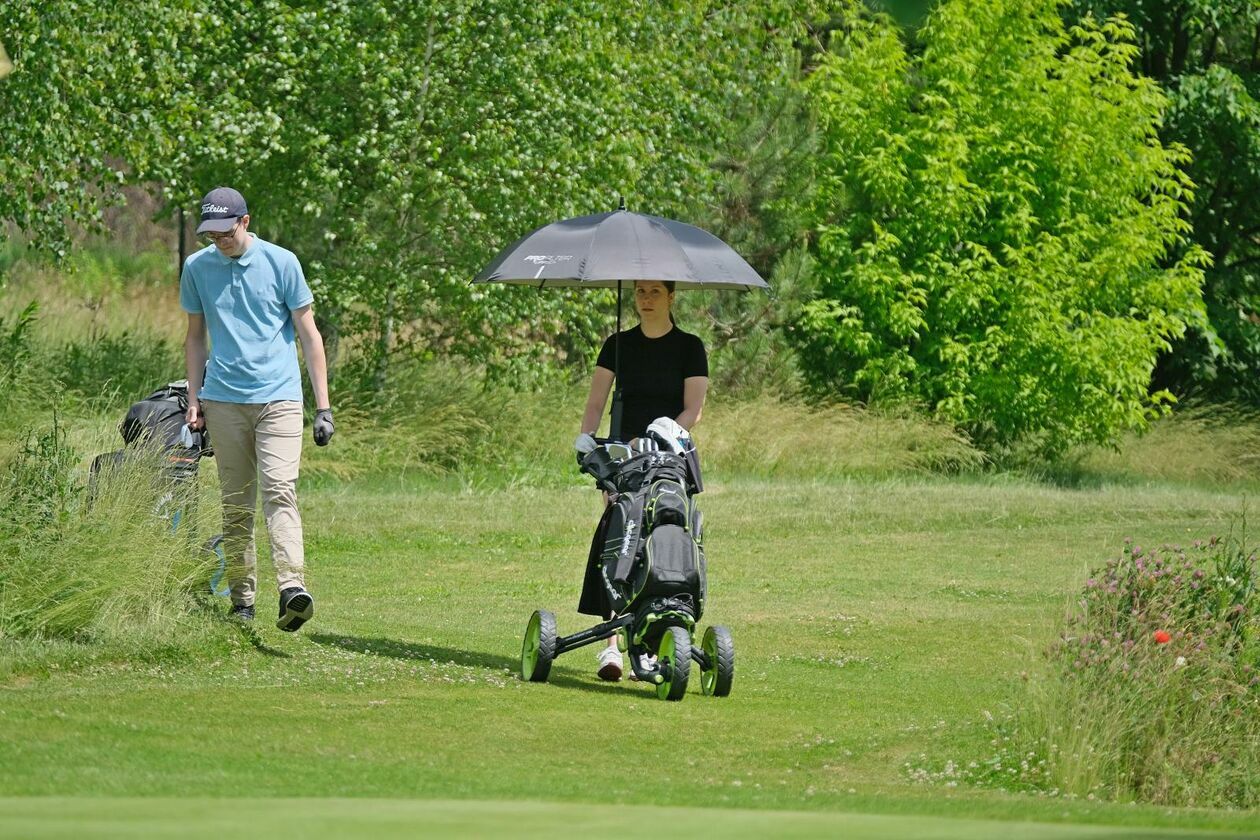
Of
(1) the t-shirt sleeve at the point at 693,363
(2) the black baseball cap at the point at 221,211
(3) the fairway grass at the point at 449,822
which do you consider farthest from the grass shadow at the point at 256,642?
(3) the fairway grass at the point at 449,822

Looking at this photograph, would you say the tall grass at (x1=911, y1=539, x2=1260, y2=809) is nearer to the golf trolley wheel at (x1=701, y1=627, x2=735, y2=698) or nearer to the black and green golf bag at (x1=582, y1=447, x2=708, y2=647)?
the golf trolley wheel at (x1=701, y1=627, x2=735, y2=698)

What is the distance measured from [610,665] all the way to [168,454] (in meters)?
2.85

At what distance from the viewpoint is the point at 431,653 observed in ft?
32.0

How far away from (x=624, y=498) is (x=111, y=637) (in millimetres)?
2496

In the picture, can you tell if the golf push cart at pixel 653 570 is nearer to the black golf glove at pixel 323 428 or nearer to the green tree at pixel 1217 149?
the black golf glove at pixel 323 428

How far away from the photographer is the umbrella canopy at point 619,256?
29.7 ft

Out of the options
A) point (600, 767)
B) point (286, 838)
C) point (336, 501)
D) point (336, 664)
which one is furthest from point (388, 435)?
point (286, 838)

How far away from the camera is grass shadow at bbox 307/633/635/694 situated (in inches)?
364

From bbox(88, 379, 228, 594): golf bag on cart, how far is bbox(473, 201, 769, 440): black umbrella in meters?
1.94

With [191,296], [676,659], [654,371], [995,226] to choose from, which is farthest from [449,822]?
[995,226]

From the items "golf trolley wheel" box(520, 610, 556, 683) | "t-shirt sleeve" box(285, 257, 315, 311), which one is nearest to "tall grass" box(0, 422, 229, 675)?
"t-shirt sleeve" box(285, 257, 315, 311)

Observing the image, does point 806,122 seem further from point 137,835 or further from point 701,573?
point 137,835

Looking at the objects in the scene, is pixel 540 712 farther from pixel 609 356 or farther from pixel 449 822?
pixel 449 822

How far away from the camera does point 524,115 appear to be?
21125 millimetres
